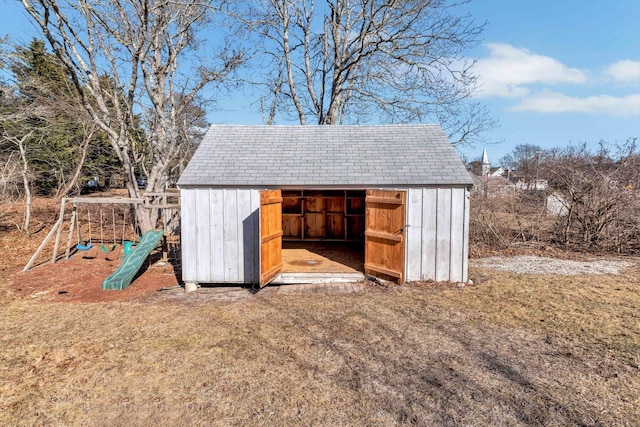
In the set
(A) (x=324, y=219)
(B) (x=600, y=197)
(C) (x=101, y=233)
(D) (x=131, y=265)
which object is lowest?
(D) (x=131, y=265)

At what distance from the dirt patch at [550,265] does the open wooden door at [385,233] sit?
3.16 m

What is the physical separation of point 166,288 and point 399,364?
5.25 meters

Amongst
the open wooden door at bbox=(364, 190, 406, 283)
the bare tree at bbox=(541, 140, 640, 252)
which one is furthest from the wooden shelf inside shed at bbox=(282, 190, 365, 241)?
the bare tree at bbox=(541, 140, 640, 252)

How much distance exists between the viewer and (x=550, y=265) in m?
8.70

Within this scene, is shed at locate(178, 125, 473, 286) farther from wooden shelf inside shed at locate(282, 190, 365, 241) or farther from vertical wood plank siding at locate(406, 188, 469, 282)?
wooden shelf inside shed at locate(282, 190, 365, 241)

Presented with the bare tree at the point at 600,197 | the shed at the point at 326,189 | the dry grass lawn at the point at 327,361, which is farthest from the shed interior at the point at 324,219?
the bare tree at the point at 600,197

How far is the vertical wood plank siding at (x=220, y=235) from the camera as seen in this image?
6969 millimetres

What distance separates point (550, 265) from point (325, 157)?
6.43 meters

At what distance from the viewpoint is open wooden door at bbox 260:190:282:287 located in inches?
245

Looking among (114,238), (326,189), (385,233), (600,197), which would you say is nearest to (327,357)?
(385,233)

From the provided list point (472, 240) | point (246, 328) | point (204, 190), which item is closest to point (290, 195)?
point (204, 190)

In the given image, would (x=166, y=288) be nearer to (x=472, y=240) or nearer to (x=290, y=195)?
(x=290, y=195)

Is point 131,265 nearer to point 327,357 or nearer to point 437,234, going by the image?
point 327,357

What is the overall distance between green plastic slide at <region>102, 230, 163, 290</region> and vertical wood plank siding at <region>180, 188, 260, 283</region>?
4.23 ft
